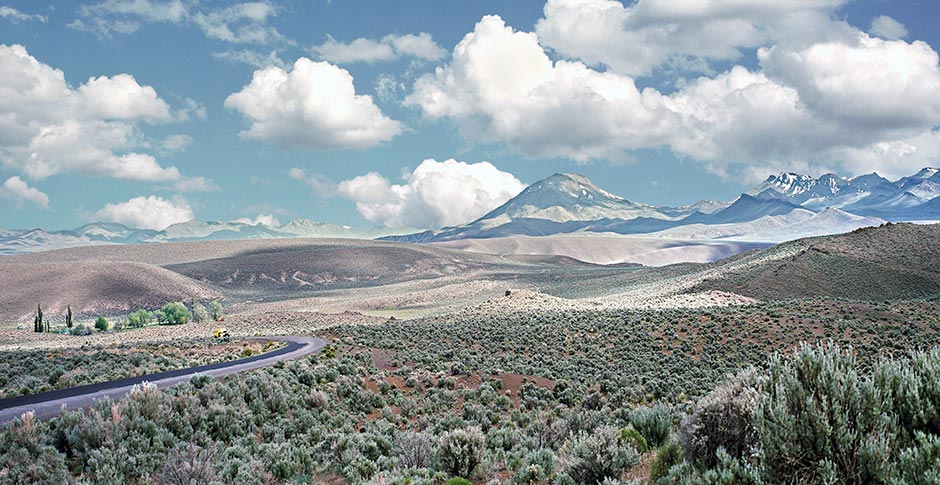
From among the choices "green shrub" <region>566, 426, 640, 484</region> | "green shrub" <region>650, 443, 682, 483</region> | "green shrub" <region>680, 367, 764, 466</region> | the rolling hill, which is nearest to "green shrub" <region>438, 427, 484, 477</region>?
"green shrub" <region>566, 426, 640, 484</region>

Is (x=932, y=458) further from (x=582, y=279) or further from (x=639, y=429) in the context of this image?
Answer: (x=582, y=279)

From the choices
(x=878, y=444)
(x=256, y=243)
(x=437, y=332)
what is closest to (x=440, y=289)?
(x=437, y=332)

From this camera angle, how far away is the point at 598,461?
8.81 meters

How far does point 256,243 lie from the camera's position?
187375 millimetres

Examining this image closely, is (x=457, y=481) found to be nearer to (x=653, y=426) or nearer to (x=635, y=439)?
(x=635, y=439)

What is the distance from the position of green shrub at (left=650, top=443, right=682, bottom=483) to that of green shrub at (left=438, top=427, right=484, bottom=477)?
10.2 ft

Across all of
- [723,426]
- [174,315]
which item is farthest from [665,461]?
[174,315]

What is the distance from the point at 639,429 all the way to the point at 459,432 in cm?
396

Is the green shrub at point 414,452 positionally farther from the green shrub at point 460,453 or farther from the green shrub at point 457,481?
the green shrub at point 457,481

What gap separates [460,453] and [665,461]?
3455 millimetres

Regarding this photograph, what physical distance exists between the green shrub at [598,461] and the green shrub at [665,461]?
1.09ft

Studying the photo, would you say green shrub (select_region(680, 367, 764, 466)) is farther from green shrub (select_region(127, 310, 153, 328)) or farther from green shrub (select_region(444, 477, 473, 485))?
green shrub (select_region(127, 310, 153, 328))

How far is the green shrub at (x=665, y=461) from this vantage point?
30.0 ft

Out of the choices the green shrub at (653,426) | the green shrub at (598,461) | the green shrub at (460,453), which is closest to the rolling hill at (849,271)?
the green shrub at (653,426)
